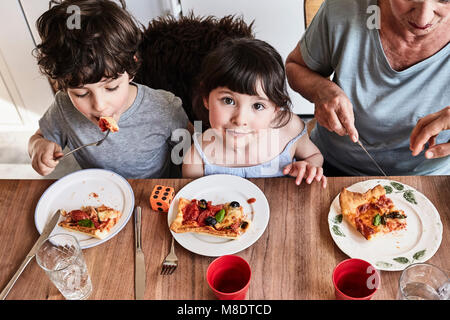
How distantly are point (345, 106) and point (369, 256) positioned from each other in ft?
1.66

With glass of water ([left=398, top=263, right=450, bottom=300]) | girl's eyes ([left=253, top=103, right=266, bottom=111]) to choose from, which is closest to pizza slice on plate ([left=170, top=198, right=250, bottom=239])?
girl's eyes ([left=253, top=103, right=266, bottom=111])

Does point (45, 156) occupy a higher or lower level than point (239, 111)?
lower

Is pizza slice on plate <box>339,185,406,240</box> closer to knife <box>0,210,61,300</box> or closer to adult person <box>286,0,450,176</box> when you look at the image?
adult person <box>286,0,450,176</box>

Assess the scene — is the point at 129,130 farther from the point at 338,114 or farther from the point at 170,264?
the point at 338,114

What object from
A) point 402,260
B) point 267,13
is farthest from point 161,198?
point 267,13

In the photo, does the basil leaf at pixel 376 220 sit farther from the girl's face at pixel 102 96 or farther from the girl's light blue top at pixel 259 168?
the girl's face at pixel 102 96

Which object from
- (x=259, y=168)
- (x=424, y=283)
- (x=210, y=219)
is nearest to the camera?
(x=424, y=283)

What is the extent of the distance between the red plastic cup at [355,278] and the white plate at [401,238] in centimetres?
9

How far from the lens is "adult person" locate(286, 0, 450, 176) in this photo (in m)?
1.31

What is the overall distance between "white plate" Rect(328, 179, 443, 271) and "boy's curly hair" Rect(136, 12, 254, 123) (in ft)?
2.92

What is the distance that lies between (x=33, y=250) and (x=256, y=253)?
0.66 meters

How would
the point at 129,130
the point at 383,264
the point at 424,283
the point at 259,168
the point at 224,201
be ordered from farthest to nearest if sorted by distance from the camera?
the point at 129,130 < the point at 259,168 < the point at 224,201 < the point at 383,264 < the point at 424,283

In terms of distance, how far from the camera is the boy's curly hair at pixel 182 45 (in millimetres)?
1704

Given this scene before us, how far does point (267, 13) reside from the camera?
8.54 ft
